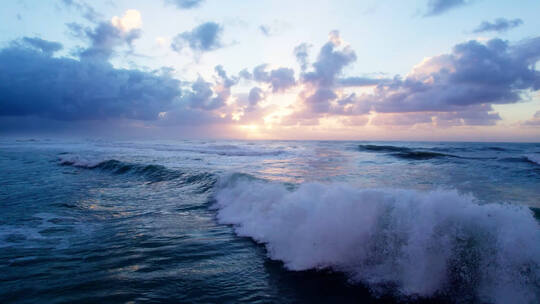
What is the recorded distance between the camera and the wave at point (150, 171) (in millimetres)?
12627

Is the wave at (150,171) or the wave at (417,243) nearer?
the wave at (417,243)

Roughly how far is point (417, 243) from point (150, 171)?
14.2 metres

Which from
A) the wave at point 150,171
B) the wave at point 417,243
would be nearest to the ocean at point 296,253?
the wave at point 417,243

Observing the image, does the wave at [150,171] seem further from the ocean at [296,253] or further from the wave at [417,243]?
the wave at [417,243]

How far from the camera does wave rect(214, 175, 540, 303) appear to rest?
3.33 m

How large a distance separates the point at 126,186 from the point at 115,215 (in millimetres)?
4922

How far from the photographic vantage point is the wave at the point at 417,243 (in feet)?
10.9

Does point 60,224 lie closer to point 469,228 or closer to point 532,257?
point 469,228

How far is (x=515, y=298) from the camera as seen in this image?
10.2 ft

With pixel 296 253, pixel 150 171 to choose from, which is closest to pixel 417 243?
pixel 296 253

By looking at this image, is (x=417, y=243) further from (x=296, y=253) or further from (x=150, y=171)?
(x=150, y=171)

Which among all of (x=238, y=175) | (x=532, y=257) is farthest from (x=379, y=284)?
(x=238, y=175)

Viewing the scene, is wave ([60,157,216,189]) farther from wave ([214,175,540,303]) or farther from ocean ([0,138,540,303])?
wave ([214,175,540,303])

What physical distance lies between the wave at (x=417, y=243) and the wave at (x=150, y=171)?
711 centimetres
